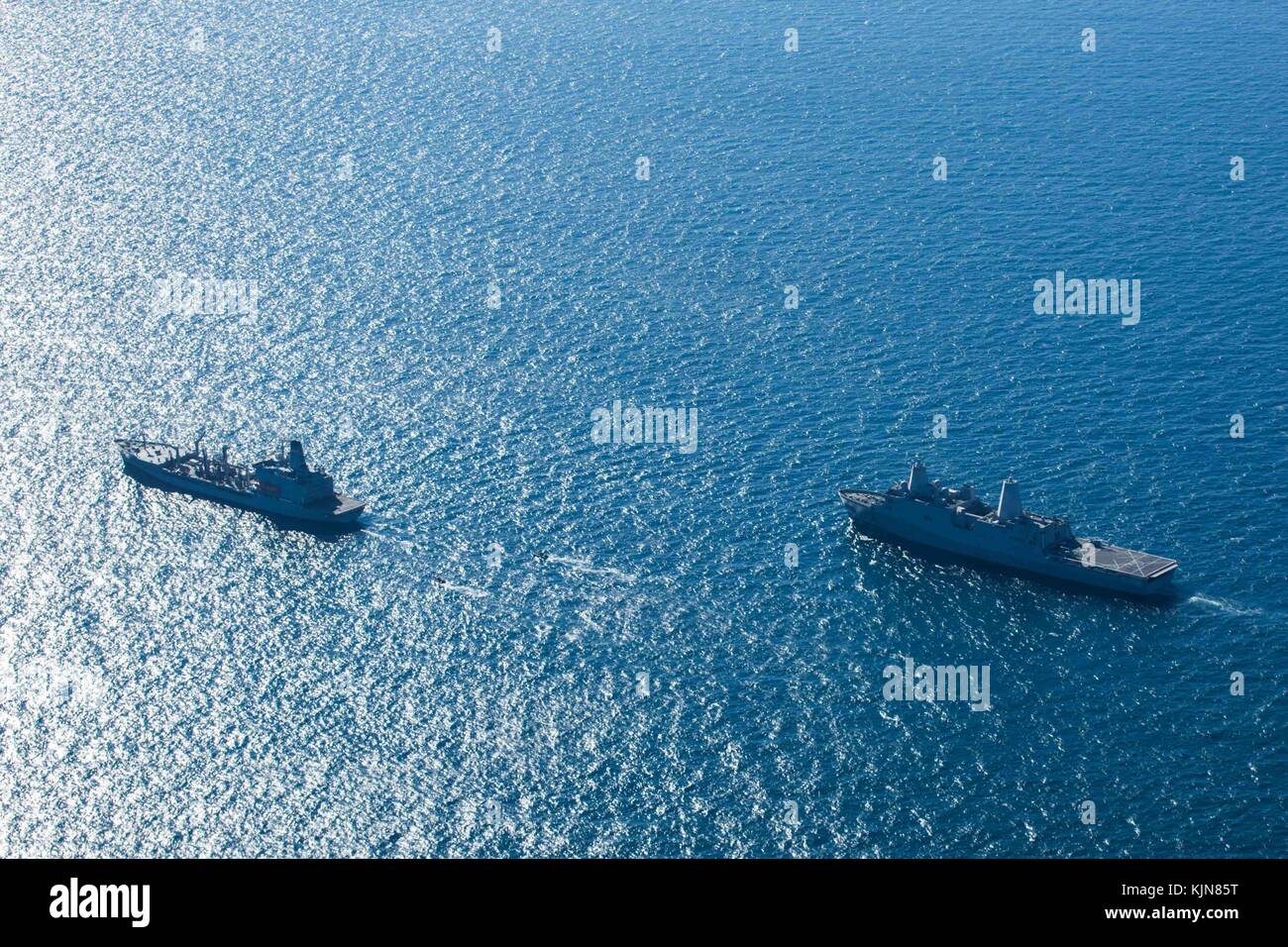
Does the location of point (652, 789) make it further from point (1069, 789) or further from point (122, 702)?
point (122, 702)

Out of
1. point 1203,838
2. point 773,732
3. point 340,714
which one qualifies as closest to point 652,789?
point 773,732

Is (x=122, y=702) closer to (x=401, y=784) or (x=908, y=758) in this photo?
(x=401, y=784)
